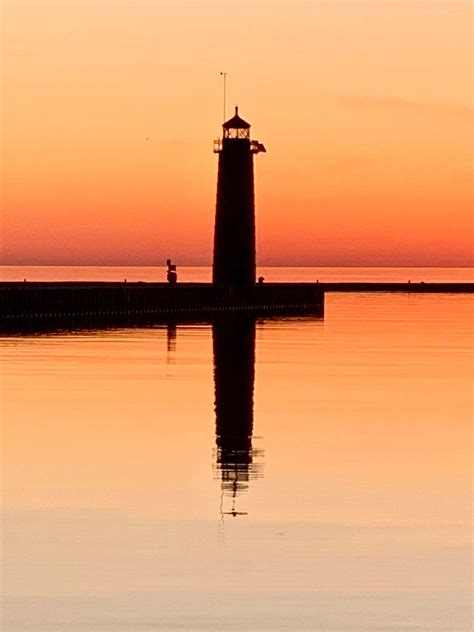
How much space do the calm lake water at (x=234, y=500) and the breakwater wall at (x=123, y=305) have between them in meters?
23.8

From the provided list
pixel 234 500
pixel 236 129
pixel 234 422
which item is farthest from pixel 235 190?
pixel 234 500

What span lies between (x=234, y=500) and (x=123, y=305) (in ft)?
166

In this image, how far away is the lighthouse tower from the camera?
214ft

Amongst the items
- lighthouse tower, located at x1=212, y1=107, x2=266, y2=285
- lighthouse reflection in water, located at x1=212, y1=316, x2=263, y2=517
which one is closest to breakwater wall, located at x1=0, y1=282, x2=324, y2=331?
lighthouse tower, located at x1=212, y1=107, x2=266, y2=285

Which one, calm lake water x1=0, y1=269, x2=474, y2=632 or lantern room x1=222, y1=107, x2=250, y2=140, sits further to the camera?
lantern room x1=222, y1=107, x2=250, y2=140

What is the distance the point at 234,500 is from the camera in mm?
14945

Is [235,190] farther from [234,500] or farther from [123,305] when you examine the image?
[234,500]

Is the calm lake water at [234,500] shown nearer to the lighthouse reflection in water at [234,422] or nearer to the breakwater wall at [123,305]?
the lighthouse reflection in water at [234,422]

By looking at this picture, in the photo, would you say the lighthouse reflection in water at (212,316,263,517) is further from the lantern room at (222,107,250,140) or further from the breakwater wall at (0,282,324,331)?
the lantern room at (222,107,250,140)

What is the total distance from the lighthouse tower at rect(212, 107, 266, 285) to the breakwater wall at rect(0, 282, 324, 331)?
3.22 metres

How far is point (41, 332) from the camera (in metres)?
46.8

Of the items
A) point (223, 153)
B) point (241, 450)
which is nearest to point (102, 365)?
point (241, 450)

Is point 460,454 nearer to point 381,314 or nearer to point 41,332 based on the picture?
point 41,332

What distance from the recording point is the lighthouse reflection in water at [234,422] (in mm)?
16031
